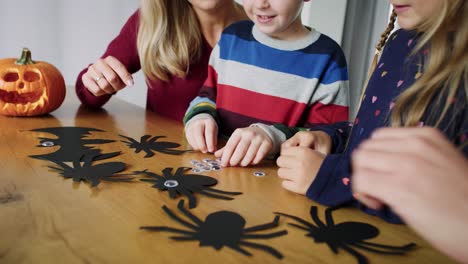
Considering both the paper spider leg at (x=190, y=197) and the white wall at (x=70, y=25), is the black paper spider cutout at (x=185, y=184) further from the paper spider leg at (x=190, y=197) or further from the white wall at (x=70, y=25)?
the white wall at (x=70, y=25)

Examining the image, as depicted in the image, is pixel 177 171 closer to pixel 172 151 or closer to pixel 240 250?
pixel 172 151

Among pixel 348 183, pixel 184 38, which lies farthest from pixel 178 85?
pixel 348 183

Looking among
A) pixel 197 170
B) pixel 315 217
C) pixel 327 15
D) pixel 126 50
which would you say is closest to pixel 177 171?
pixel 197 170

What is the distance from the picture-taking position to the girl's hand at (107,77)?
1048mm

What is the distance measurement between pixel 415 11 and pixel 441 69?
10 cm

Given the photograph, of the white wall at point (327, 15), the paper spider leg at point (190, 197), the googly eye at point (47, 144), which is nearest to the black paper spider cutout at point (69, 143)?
the googly eye at point (47, 144)

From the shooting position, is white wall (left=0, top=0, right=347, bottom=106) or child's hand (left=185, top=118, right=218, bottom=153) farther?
white wall (left=0, top=0, right=347, bottom=106)

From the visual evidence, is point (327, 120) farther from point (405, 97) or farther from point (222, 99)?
point (405, 97)

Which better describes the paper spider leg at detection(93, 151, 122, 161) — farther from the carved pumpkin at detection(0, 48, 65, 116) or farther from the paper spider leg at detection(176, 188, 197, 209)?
the carved pumpkin at detection(0, 48, 65, 116)

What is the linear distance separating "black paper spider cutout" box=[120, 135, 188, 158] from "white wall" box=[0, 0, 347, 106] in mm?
1478

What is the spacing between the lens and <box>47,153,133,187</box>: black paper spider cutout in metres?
0.64

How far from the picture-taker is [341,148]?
83cm

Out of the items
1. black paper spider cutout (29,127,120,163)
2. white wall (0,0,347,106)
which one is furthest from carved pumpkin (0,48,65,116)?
white wall (0,0,347,106)

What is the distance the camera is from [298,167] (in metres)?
0.67
